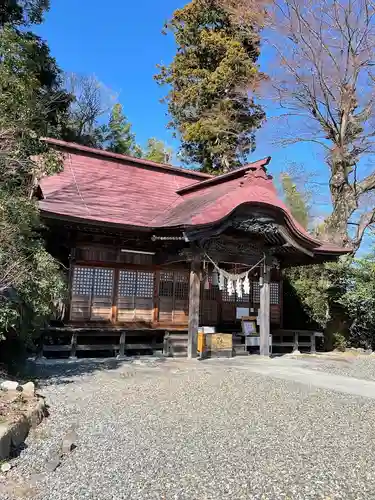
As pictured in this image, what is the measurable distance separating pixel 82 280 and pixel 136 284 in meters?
1.64

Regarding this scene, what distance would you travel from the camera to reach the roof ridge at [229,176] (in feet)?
Result: 44.1

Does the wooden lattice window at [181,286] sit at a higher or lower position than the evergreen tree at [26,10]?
lower

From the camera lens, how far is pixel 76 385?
8.05 m

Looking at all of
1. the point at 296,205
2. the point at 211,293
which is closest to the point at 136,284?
→ the point at 211,293

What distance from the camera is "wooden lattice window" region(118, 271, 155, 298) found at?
519 inches

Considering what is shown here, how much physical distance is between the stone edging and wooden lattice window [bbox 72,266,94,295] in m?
6.52

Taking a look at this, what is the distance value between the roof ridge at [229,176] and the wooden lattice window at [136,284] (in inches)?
146

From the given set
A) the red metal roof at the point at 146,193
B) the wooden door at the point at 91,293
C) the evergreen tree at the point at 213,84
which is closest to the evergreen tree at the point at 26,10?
the red metal roof at the point at 146,193

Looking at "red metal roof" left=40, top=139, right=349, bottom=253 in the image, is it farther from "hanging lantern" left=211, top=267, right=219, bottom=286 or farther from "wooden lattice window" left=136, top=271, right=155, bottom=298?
"hanging lantern" left=211, top=267, right=219, bottom=286

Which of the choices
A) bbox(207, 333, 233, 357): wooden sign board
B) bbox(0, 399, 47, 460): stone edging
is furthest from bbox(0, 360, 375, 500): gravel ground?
bbox(207, 333, 233, 357): wooden sign board

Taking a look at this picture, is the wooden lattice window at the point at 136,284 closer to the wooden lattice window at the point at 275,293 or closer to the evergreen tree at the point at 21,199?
the wooden lattice window at the point at 275,293

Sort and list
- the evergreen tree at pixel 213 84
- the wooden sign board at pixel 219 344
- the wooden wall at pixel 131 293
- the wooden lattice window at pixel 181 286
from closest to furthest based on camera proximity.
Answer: the wooden sign board at pixel 219 344
the wooden wall at pixel 131 293
the wooden lattice window at pixel 181 286
the evergreen tree at pixel 213 84

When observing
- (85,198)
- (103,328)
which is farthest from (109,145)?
(103,328)

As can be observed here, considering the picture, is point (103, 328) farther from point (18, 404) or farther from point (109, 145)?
point (109, 145)
